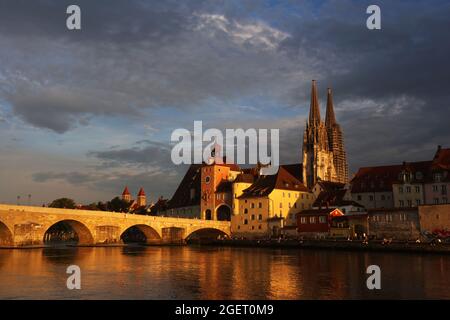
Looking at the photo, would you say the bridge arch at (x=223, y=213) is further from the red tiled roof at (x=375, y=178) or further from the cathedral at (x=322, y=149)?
the cathedral at (x=322, y=149)

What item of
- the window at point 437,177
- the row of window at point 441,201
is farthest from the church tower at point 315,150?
the row of window at point 441,201

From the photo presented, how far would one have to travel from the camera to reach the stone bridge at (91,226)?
198ft

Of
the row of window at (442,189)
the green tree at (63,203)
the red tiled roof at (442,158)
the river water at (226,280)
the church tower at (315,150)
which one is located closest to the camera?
the river water at (226,280)

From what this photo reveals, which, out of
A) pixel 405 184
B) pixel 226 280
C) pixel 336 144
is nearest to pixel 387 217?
pixel 405 184

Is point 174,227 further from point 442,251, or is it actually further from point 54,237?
point 54,237

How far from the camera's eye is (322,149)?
134750mm

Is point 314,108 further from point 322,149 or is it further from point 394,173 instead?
point 394,173

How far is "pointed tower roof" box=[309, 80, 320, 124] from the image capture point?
137 meters

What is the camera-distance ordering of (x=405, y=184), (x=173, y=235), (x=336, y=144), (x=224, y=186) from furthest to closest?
(x=336, y=144), (x=224, y=186), (x=173, y=235), (x=405, y=184)

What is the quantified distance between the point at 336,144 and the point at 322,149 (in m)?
15.4

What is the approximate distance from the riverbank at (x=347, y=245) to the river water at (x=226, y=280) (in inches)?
375
